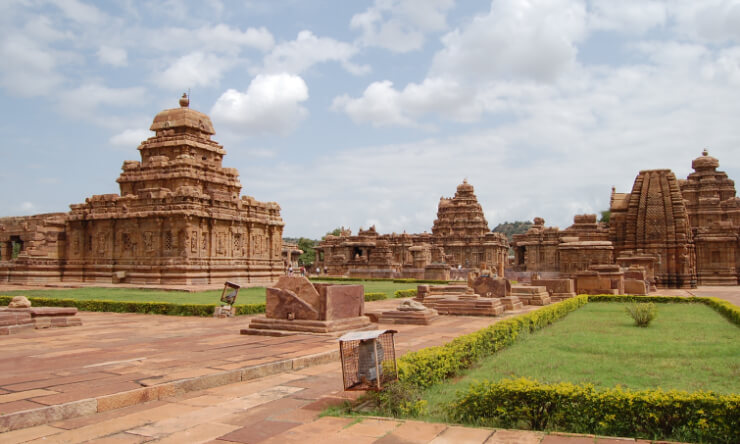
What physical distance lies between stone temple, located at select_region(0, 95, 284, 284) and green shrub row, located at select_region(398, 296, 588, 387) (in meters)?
20.1

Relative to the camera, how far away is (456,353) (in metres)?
7.16

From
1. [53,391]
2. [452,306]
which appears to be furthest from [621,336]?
[53,391]

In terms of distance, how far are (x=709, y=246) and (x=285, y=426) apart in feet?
111

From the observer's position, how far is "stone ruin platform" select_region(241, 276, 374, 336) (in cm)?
1056

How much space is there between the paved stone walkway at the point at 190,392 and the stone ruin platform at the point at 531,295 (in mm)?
9444

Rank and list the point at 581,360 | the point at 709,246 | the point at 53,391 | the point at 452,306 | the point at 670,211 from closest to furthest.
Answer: the point at 53,391 → the point at 581,360 → the point at 452,306 → the point at 670,211 → the point at 709,246

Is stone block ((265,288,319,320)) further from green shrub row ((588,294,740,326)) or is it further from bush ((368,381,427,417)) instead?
green shrub row ((588,294,740,326))

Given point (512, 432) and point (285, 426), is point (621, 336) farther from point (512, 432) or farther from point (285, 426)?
point (285, 426)

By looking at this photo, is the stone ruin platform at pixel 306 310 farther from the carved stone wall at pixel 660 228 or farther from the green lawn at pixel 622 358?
the carved stone wall at pixel 660 228

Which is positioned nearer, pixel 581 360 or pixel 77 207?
pixel 581 360

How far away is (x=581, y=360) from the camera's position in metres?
7.78

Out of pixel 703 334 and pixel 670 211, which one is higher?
pixel 670 211

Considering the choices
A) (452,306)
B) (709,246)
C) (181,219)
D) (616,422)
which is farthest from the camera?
(709,246)

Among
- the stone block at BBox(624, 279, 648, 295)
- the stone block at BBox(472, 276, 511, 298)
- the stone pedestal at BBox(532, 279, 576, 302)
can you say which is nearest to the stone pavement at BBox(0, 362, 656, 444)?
the stone block at BBox(472, 276, 511, 298)
